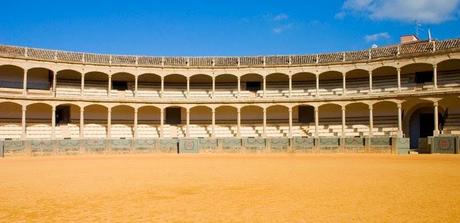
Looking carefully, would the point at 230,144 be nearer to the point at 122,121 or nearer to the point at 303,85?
the point at 303,85

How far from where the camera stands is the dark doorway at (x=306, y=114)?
1433 inches

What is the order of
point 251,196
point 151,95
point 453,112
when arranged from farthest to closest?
point 151,95, point 453,112, point 251,196

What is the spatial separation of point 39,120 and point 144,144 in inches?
390

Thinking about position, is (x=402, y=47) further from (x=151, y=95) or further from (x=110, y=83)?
(x=110, y=83)

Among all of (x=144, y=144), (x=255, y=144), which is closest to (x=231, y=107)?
(x=255, y=144)

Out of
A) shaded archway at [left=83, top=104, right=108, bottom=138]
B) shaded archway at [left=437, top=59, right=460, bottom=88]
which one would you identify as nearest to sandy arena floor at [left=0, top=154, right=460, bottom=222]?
shaded archway at [left=437, top=59, right=460, bottom=88]

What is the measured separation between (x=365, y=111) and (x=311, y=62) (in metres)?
6.53

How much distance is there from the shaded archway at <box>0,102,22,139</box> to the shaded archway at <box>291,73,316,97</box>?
2414cm

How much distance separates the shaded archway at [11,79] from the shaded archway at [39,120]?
1.89m

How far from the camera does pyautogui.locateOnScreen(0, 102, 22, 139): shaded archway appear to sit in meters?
31.2

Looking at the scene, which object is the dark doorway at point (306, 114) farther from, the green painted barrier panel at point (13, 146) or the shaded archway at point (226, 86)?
the green painted barrier panel at point (13, 146)

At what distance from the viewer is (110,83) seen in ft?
114

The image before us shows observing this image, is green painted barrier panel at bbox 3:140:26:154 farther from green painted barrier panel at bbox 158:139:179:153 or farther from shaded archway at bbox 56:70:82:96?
green painted barrier panel at bbox 158:139:179:153

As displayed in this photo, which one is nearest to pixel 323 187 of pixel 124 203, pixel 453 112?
pixel 124 203
